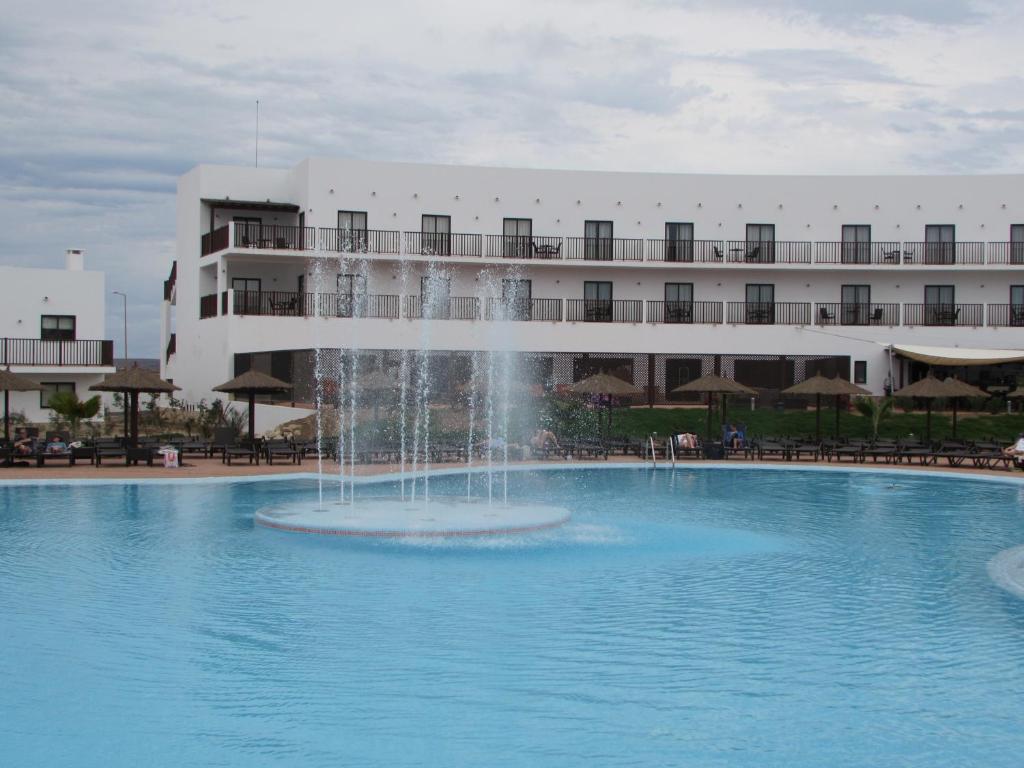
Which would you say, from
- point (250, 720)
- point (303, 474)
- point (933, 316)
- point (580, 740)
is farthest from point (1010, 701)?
point (933, 316)

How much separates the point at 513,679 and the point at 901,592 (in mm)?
5596

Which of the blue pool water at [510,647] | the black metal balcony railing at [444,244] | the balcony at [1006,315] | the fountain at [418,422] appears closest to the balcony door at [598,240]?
the fountain at [418,422]

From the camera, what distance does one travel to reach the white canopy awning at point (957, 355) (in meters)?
34.9

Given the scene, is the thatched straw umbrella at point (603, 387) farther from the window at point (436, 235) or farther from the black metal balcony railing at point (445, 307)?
the window at point (436, 235)

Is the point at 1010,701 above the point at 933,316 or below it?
below

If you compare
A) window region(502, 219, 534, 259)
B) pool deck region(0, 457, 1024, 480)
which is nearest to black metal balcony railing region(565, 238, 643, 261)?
window region(502, 219, 534, 259)

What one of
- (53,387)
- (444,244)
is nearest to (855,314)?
(444,244)

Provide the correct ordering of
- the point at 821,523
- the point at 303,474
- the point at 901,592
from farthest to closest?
1. the point at 303,474
2. the point at 821,523
3. the point at 901,592

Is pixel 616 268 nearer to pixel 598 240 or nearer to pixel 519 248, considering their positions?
pixel 598 240

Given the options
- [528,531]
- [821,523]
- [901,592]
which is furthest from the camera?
[821,523]

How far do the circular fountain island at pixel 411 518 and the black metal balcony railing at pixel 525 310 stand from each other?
21289 mm

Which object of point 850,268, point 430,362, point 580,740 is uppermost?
point 850,268

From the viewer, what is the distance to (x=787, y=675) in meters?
9.02

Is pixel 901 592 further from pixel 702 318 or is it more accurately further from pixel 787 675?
pixel 702 318
